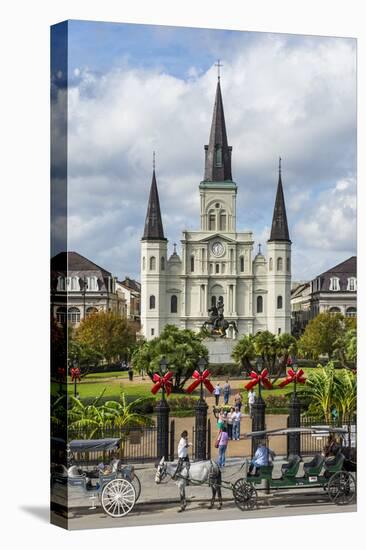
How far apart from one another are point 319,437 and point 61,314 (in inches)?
207

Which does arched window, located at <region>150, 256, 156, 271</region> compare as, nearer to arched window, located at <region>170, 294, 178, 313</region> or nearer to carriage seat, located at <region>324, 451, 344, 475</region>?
arched window, located at <region>170, 294, 178, 313</region>

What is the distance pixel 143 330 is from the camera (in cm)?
2378

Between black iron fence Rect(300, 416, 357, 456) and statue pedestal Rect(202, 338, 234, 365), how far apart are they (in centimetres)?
183

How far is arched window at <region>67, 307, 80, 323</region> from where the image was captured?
22.7m

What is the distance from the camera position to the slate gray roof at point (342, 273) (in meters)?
24.8

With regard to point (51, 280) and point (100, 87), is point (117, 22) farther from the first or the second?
point (51, 280)

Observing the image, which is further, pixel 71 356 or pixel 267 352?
pixel 267 352

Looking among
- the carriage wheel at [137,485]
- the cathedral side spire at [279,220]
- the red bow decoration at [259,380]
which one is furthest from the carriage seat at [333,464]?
the cathedral side spire at [279,220]

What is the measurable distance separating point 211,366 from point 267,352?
1134 mm

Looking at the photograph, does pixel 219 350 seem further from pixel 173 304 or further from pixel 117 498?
pixel 117 498

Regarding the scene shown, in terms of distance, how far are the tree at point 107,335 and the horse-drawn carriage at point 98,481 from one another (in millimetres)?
1551

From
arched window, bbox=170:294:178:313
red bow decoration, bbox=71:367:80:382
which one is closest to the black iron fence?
arched window, bbox=170:294:178:313

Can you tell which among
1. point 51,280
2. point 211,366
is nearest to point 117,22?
point 51,280

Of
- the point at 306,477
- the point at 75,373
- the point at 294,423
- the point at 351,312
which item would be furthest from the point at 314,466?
the point at 75,373
